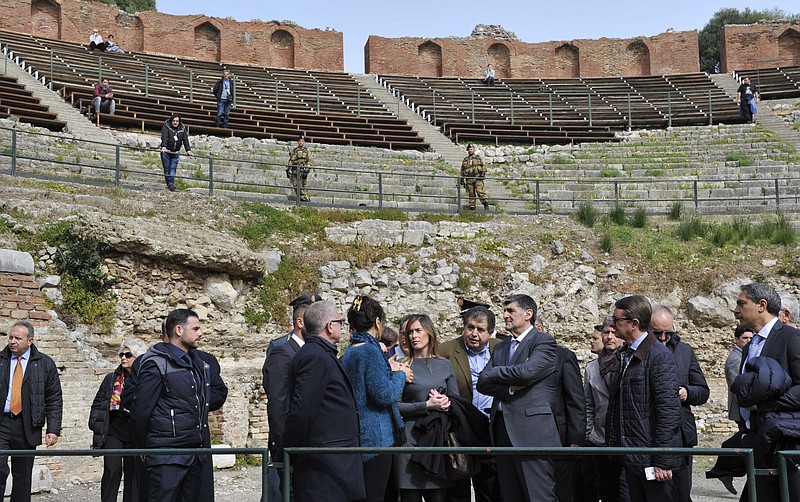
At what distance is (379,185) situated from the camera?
67.4 ft

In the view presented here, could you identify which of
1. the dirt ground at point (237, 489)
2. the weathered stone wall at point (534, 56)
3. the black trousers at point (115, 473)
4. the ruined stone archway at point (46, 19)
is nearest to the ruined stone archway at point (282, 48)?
the weathered stone wall at point (534, 56)

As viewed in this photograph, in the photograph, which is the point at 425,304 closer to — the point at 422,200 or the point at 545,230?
the point at 545,230

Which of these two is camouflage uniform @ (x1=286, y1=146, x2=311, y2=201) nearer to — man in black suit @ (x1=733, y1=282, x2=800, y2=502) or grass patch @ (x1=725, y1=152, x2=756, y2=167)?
grass patch @ (x1=725, y1=152, x2=756, y2=167)

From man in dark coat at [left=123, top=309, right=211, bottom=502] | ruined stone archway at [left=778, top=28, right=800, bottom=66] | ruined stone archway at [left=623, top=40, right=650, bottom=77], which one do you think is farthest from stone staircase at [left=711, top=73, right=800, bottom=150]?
man in dark coat at [left=123, top=309, right=211, bottom=502]

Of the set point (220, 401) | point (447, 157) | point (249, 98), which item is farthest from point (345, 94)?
point (220, 401)

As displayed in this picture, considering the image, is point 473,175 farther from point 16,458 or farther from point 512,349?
point 16,458

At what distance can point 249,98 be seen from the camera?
105ft

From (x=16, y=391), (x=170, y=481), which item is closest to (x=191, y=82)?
(x=16, y=391)

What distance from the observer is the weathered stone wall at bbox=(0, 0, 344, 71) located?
127ft

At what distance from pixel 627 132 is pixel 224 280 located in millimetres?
19990

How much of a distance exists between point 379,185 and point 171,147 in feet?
15.7

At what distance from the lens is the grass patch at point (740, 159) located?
25281 mm

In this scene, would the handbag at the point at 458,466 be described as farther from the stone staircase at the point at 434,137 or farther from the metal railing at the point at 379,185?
the stone staircase at the point at 434,137

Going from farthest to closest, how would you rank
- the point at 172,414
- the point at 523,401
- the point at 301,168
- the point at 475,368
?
1. the point at 301,168
2. the point at 475,368
3. the point at 523,401
4. the point at 172,414
